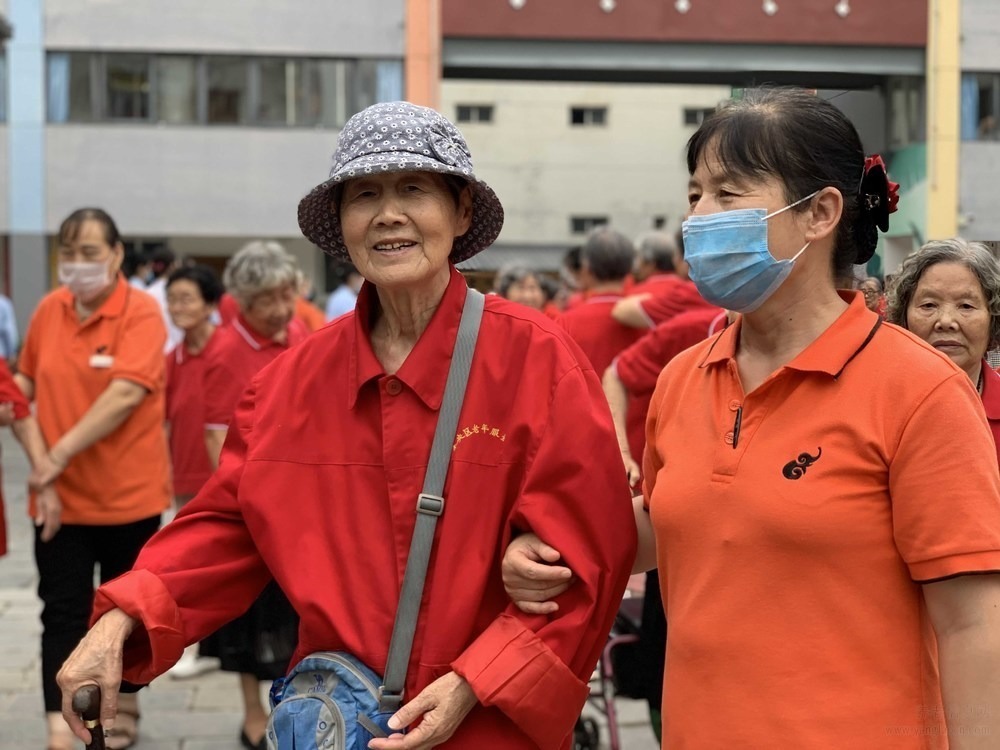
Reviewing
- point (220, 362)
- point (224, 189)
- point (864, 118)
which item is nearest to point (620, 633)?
point (220, 362)

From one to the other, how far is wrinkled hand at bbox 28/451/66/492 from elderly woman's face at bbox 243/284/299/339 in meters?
1.04

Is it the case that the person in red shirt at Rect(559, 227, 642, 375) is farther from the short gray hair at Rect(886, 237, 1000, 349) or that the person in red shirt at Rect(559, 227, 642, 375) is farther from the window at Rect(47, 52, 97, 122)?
the window at Rect(47, 52, 97, 122)

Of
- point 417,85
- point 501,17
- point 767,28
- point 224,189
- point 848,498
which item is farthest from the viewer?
point 224,189

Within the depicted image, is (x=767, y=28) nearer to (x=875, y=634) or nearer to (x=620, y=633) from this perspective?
(x=620, y=633)

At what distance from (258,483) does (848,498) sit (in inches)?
45.2

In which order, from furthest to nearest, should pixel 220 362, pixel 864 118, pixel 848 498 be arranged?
pixel 220 362
pixel 864 118
pixel 848 498

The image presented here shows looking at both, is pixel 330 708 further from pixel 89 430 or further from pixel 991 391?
pixel 89 430

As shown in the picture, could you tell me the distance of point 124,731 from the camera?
5676 mm

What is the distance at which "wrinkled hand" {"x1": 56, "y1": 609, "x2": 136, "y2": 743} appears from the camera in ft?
8.58

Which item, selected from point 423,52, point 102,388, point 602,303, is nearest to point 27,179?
point 423,52

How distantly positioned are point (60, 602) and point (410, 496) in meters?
3.24

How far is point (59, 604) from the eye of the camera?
5.38 metres

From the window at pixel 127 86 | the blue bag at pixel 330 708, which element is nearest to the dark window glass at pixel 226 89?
the window at pixel 127 86

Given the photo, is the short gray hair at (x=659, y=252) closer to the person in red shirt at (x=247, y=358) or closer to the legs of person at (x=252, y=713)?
the person in red shirt at (x=247, y=358)
